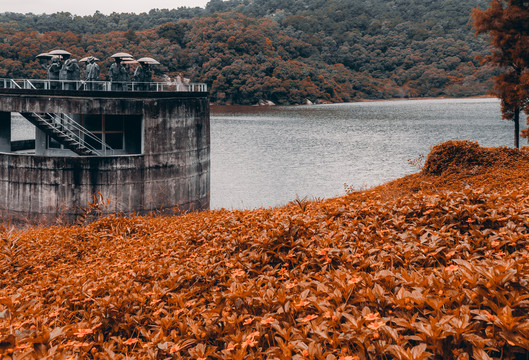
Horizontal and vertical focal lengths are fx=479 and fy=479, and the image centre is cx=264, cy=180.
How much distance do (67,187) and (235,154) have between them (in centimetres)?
3395

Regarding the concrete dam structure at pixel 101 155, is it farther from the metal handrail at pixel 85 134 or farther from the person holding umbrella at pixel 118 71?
the person holding umbrella at pixel 118 71

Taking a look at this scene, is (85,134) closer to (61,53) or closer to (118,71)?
(118,71)

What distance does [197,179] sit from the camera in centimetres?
2516

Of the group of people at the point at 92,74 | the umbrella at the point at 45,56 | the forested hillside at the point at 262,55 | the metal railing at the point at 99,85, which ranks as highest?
the forested hillside at the point at 262,55

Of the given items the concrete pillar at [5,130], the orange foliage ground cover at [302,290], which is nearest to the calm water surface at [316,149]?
the concrete pillar at [5,130]

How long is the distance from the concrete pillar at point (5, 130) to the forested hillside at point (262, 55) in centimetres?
5333

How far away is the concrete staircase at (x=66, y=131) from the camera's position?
21.9 m

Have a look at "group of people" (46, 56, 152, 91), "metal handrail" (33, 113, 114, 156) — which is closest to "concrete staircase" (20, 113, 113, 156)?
"metal handrail" (33, 113, 114, 156)

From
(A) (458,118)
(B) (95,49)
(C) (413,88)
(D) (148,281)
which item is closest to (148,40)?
(B) (95,49)

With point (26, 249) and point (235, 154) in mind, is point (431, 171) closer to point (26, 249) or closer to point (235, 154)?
point (26, 249)

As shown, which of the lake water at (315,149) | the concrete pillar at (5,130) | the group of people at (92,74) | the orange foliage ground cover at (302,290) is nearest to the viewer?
the orange foliage ground cover at (302,290)

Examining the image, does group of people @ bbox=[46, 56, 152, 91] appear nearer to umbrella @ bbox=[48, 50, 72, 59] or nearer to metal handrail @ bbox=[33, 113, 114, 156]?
umbrella @ bbox=[48, 50, 72, 59]

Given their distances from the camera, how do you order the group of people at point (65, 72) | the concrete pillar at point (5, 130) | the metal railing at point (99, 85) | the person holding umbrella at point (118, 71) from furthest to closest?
the person holding umbrella at point (118, 71) < the concrete pillar at point (5, 130) < the group of people at point (65, 72) < the metal railing at point (99, 85)

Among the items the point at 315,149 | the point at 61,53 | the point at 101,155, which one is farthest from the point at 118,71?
the point at 315,149
